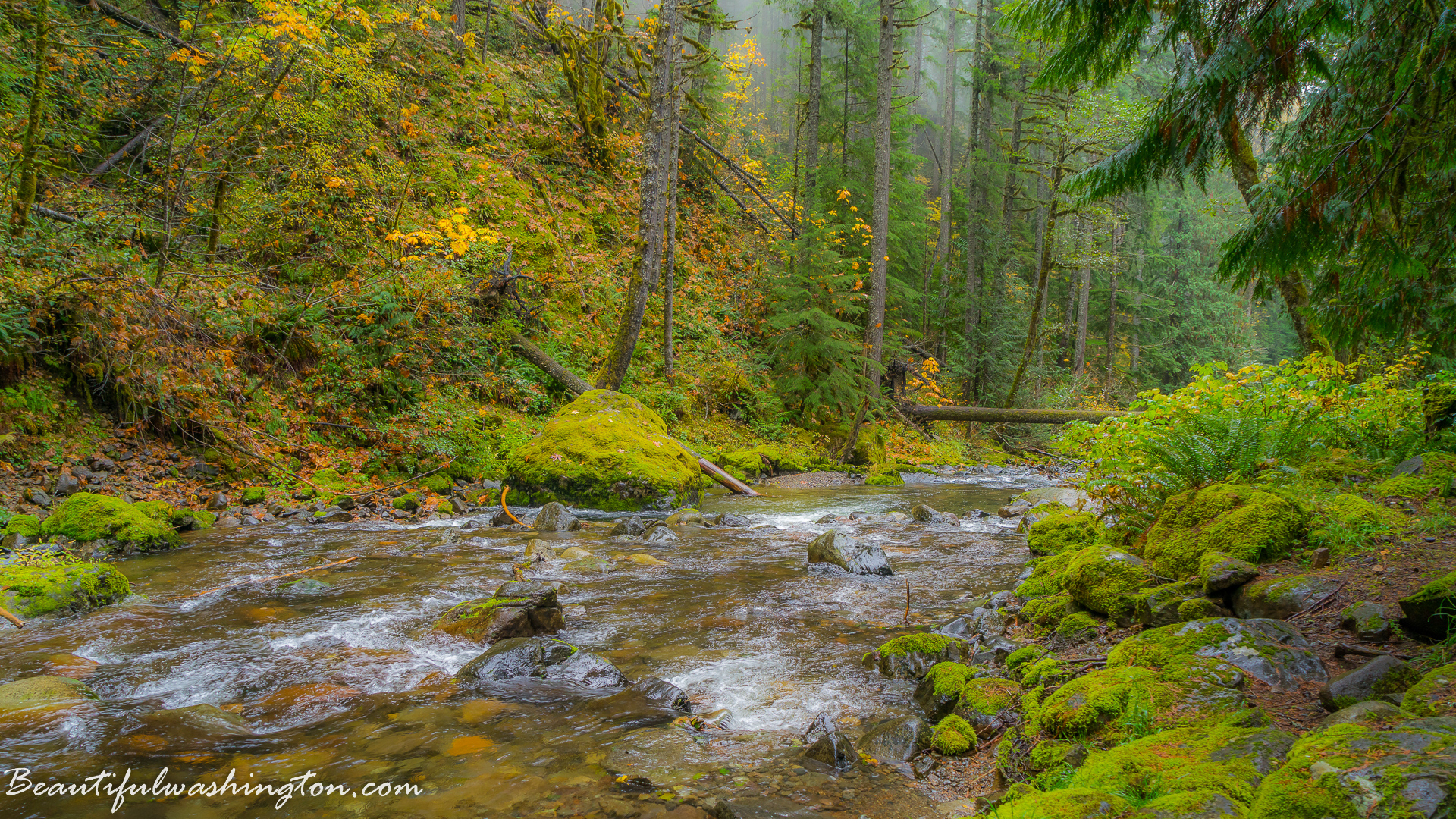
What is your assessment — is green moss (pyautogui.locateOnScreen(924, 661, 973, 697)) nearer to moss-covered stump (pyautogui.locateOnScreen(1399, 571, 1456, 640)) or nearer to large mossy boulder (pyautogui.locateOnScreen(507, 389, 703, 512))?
moss-covered stump (pyautogui.locateOnScreen(1399, 571, 1456, 640))

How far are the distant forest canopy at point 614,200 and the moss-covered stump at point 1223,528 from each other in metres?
1.21

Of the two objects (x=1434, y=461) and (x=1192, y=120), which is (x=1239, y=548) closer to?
(x=1434, y=461)

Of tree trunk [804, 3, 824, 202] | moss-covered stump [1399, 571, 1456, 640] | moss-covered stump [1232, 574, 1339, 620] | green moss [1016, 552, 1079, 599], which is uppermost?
tree trunk [804, 3, 824, 202]

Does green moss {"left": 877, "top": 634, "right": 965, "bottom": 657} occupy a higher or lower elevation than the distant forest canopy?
lower

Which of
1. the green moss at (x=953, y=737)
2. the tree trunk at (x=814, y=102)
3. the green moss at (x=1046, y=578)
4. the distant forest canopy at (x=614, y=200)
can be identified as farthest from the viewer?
the tree trunk at (x=814, y=102)

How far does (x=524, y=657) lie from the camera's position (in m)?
4.02

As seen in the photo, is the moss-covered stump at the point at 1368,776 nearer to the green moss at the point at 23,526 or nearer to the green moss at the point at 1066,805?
the green moss at the point at 1066,805

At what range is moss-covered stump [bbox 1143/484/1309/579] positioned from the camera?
374 centimetres

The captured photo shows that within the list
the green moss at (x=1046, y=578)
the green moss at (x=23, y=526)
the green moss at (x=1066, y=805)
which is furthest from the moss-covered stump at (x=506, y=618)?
the green moss at (x=23, y=526)

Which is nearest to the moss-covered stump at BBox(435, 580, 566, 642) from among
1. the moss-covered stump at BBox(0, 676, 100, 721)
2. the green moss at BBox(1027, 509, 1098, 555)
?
the moss-covered stump at BBox(0, 676, 100, 721)

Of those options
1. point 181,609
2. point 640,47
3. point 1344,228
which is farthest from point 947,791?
point 640,47

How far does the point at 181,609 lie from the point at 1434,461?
8.71m

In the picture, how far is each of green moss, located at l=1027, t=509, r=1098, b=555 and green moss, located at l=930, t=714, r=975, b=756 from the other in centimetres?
301

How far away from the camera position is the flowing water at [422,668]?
2.82m
